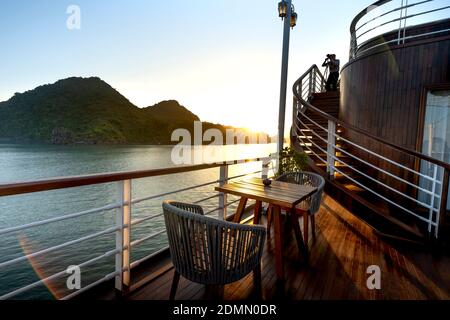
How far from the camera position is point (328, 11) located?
5.68m

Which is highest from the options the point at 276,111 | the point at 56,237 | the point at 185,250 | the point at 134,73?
the point at 134,73

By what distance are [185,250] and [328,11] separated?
6430 mm

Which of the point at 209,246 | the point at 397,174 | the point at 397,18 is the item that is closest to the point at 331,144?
the point at 397,174

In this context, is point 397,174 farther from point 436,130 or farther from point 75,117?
point 75,117

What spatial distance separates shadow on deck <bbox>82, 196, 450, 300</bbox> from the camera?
173 cm

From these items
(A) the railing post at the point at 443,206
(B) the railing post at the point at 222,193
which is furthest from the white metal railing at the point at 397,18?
(B) the railing post at the point at 222,193

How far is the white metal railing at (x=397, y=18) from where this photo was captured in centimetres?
362

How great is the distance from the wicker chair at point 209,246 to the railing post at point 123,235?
16.4 inches

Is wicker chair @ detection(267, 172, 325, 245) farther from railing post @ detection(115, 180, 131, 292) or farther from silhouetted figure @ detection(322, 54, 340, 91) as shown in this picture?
silhouetted figure @ detection(322, 54, 340, 91)

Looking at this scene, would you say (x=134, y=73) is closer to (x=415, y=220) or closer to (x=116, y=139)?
(x=116, y=139)

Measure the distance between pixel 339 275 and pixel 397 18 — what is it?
160 inches

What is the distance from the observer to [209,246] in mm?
1261

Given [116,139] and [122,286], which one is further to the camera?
[116,139]
